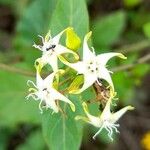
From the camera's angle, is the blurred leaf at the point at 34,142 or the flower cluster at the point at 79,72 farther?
the blurred leaf at the point at 34,142

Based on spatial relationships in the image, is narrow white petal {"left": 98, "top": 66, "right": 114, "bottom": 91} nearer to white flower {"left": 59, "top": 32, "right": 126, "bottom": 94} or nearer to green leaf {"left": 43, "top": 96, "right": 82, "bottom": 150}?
white flower {"left": 59, "top": 32, "right": 126, "bottom": 94}

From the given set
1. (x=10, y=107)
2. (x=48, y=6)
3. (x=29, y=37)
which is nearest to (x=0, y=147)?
(x=10, y=107)

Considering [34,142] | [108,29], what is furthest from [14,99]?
[108,29]

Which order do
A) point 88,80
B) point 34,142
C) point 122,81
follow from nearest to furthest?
point 88,80 → point 122,81 → point 34,142

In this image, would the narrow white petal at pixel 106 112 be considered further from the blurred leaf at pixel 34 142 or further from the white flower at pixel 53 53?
the blurred leaf at pixel 34 142

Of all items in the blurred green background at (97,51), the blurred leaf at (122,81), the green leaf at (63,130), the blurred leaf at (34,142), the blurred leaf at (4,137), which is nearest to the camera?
the green leaf at (63,130)

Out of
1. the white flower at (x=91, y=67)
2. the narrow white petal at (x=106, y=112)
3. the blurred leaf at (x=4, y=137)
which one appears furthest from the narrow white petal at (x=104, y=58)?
the blurred leaf at (x=4, y=137)

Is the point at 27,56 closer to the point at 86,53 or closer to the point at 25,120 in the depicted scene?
the point at 25,120

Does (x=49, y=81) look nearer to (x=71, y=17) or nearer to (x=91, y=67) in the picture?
(x=91, y=67)
